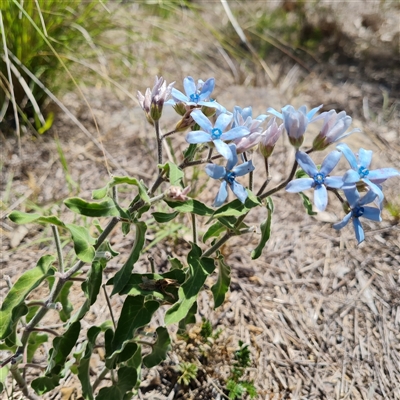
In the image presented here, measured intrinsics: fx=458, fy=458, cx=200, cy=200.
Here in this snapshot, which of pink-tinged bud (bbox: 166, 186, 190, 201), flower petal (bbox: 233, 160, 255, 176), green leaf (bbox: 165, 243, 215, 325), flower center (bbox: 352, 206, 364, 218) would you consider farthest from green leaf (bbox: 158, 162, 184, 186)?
flower center (bbox: 352, 206, 364, 218)

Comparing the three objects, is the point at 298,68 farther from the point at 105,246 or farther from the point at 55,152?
the point at 105,246

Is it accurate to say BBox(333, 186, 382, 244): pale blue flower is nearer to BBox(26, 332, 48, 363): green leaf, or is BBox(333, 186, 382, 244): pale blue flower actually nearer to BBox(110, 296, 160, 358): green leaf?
BBox(110, 296, 160, 358): green leaf

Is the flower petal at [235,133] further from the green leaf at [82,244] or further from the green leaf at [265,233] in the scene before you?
the green leaf at [82,244]

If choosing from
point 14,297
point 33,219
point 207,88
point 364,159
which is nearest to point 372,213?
point 364,159

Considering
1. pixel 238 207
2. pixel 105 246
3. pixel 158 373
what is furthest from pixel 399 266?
pixel 105 246

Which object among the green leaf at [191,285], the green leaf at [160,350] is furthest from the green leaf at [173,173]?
the green leaf at [160,350]

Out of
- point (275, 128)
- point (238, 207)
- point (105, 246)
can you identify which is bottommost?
point (105, 246)

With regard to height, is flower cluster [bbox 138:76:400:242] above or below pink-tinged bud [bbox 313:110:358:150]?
below

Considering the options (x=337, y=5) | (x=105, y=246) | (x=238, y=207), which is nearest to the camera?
(x=238, y=207)
